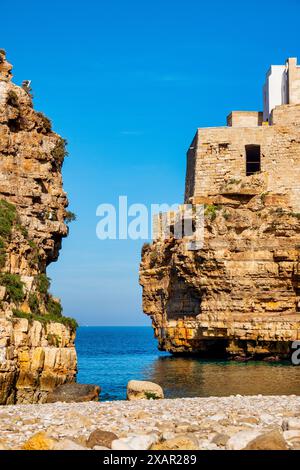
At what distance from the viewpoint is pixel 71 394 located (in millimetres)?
20000

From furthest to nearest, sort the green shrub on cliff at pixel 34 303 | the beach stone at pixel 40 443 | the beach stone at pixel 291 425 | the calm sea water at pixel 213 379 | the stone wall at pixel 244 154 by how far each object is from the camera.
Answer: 1. the stone wall at pixel 244 154
2. the calm sea water at pixel 213 379
3. the green shrub on cliff at pixel 34 303
4. the beach stone at pixel 291 425
5. the beach stone at pixel 40 443

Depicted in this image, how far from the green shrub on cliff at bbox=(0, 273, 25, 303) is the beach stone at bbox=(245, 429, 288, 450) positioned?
1360cm

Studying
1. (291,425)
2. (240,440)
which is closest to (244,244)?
(291,425)

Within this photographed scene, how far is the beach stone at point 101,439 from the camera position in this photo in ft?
31.0

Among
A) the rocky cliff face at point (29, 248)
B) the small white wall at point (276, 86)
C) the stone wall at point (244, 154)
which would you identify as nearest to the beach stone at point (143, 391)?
the rocky cliff face at point (29, 248)

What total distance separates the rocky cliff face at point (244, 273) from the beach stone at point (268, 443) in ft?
104

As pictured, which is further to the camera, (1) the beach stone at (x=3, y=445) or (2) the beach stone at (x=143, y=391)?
(2) the beach stone at (x=143, y=391)

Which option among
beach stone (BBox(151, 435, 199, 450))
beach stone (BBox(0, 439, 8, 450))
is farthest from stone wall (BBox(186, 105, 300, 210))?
beach stone (BBox(0, 439, 8, 450))

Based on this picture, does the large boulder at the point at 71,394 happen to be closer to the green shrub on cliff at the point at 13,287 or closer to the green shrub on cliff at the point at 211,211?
the green shrub on cliff at the point at 13,287

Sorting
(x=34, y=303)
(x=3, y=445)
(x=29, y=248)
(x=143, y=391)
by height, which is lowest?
(x=143, y=391)

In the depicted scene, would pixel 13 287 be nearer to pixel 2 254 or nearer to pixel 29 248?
pixel 2 254

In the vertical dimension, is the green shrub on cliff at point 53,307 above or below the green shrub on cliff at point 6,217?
below

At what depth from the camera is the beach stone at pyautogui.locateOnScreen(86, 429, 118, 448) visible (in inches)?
372

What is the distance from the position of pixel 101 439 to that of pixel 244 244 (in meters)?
33.8
